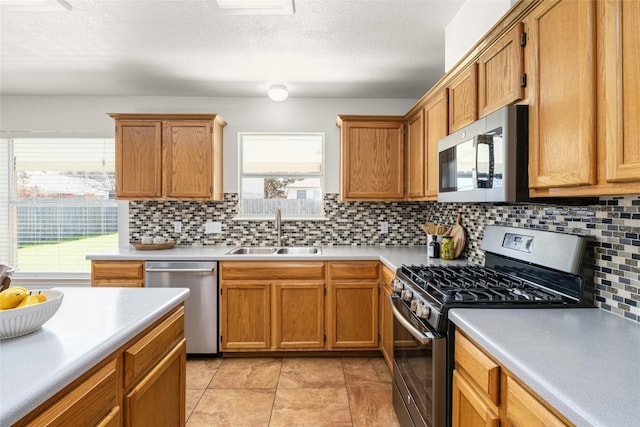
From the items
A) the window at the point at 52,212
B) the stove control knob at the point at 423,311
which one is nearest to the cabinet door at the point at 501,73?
the stove control knob at the point at 423,311

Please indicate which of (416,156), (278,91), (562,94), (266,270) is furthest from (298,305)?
(562,94)

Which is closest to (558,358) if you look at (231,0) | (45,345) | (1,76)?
(45,345)

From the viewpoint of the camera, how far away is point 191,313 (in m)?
3.06

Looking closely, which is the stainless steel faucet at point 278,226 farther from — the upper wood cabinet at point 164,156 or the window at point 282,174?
the upper wood cabinet at point 164,156

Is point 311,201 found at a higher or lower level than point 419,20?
lower

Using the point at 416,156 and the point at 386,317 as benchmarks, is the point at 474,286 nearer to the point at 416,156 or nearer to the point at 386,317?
the point at 386,317

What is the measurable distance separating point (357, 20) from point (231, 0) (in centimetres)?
76

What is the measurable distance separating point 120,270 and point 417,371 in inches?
99.3

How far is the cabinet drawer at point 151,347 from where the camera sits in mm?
1233

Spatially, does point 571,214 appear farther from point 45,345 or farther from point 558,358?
point 45,345

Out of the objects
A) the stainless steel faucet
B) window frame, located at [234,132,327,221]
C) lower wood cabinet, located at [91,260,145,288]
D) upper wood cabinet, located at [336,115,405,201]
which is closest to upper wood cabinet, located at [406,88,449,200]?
upper wood cabinet, located at [336,115,405,201]

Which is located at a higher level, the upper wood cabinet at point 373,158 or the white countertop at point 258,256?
the upper wood cabinet at point 373,158

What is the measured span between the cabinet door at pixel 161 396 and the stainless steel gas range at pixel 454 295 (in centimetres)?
106

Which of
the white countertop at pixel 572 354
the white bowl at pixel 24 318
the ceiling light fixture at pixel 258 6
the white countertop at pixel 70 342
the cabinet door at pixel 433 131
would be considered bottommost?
the white countertop at pixel 572 354
